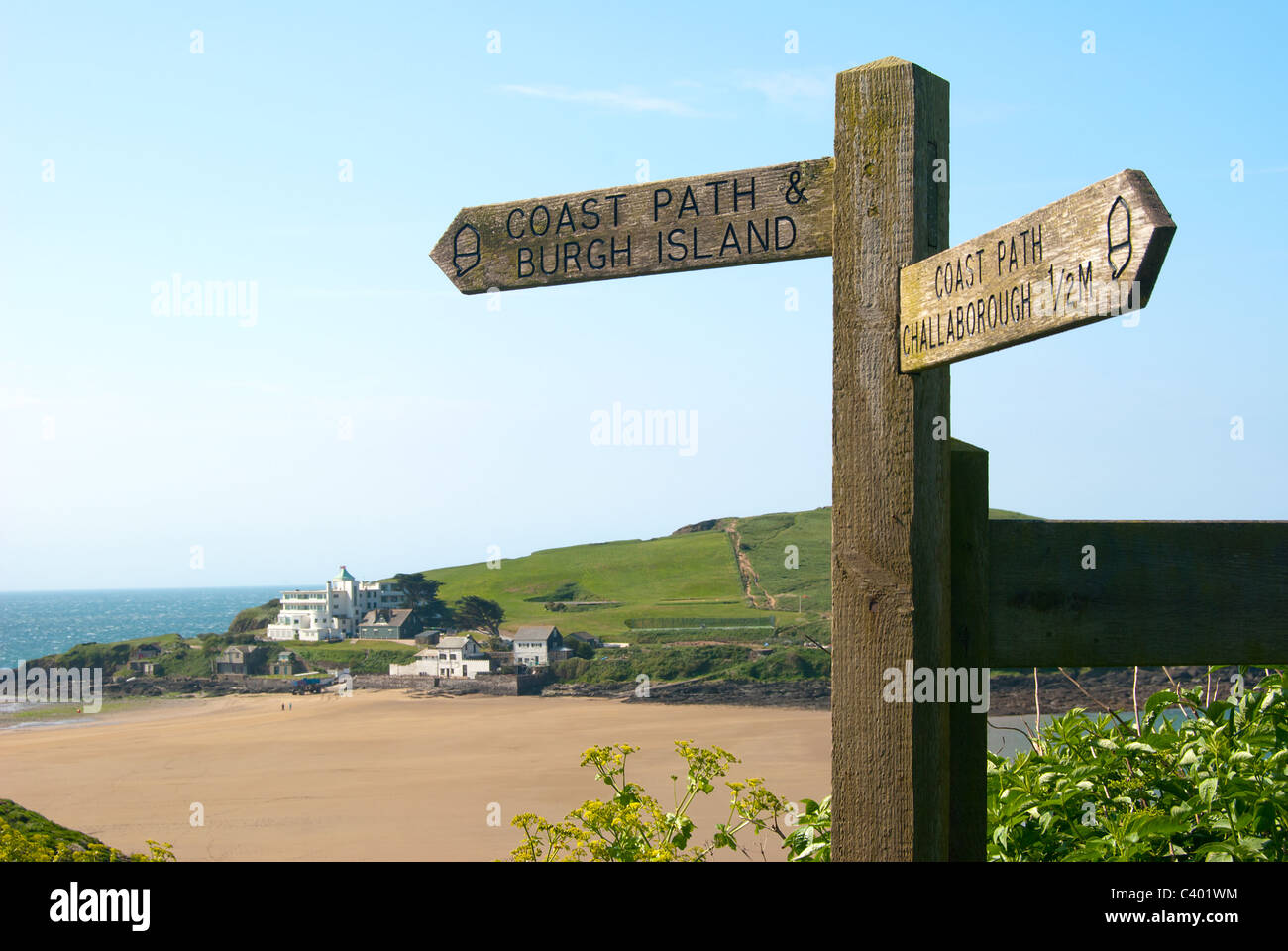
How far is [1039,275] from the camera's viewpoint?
1839 millimetres

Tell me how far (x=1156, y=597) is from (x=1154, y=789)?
118 cm

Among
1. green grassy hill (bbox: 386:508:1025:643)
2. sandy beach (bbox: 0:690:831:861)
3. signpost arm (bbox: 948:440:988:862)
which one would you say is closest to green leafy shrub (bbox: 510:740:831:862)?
signpost arm (bbox: 948:440:988:862)

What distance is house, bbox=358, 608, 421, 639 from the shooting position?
65.8 metres

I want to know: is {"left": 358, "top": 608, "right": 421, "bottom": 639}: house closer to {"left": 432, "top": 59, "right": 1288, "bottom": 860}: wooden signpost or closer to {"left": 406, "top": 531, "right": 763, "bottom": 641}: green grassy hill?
{"left": 406, "top": 531, "right": 763, "bottom": 641}: green grassy hill

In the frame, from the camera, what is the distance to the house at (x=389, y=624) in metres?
65.8

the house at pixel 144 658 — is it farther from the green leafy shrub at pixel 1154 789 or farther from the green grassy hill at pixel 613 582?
the green leafy shrub at pixel 1154 789

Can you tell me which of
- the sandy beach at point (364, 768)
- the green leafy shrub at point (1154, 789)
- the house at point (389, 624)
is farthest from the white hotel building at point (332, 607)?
the green leafy shrub at point (1154, 789)

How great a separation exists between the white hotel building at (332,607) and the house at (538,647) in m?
18.3

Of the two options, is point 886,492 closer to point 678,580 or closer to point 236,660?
point 236,660

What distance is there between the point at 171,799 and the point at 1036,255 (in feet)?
99.6

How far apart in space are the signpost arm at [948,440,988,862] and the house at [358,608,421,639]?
215 feet

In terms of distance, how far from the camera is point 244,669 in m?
58.8

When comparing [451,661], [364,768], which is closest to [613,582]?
[451,661]
